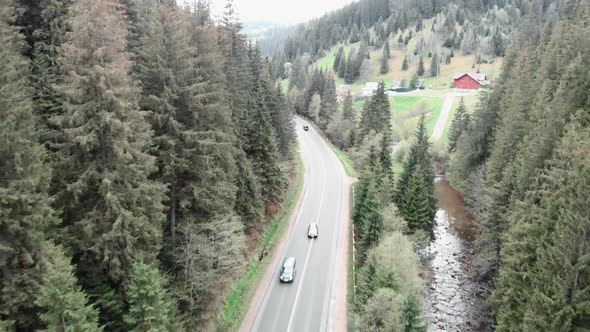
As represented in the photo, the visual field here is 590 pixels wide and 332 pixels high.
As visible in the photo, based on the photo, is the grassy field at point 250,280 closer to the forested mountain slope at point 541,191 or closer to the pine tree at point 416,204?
the pine tree at point 416,204

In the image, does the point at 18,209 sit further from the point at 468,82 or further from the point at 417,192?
the point at 468,82

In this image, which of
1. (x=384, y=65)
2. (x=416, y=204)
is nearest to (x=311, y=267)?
(x=416, y=204)

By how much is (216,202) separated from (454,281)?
2449 cm

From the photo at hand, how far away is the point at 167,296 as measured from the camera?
65.2 feet

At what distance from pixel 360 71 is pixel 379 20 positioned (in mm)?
55802

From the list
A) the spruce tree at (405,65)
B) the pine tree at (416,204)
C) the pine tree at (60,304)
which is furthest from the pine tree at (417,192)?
the spruce tree at (405,65)

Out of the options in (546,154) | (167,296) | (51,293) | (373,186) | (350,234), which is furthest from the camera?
(350,234)

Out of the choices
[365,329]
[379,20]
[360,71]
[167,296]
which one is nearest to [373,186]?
[365,329]

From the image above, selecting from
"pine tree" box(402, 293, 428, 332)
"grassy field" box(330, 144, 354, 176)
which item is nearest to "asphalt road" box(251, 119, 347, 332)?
"grassy field" box(330, 144, 354, 176)

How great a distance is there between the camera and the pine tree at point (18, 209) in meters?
14.0

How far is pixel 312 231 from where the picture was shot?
4116 cm

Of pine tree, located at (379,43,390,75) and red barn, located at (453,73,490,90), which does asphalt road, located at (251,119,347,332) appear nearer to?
red barn, located at (453,73,490,90)

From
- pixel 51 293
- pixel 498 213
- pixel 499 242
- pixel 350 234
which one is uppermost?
pixel 51 293

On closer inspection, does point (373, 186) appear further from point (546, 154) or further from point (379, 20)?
point (379, 20)
